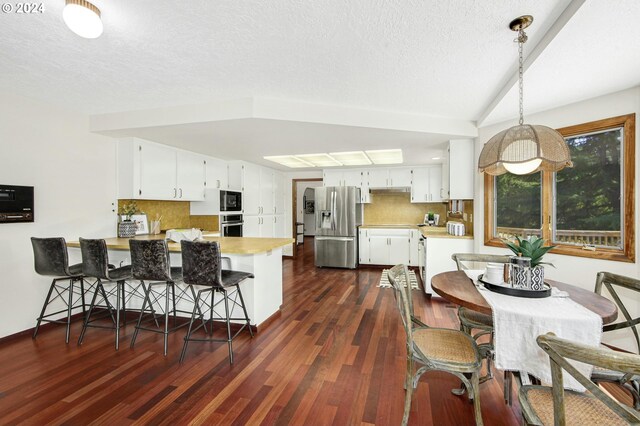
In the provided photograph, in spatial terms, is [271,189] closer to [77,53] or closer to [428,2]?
[77,53]

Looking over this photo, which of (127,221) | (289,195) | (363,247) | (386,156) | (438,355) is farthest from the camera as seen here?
(289,195)

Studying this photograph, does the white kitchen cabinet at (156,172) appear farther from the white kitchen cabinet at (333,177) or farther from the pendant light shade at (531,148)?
the pendant light shade at (531,148)

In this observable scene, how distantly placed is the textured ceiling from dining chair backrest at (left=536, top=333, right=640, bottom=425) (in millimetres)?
1687

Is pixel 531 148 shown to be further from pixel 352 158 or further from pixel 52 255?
pixel 52 255

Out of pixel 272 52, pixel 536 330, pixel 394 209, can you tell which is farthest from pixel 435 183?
pixel 536 330

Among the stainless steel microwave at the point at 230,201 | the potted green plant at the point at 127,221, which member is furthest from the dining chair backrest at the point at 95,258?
the stainless steel microwave at the point at 230,201

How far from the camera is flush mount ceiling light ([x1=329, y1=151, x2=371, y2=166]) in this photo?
4699mm

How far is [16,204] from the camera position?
9.05ft

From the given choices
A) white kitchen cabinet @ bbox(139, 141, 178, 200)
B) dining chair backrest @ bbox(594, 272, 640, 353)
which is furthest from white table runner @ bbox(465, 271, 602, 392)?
white kitchen cabinet @ bbox(139, 141, 178, 200)

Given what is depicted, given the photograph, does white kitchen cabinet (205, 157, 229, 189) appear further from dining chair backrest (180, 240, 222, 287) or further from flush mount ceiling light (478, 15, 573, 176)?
flush mount ceiling light (478, 15, 573, 176)

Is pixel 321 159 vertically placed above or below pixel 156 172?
above

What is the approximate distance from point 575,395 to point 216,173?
17.0ft

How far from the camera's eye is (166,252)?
252cm

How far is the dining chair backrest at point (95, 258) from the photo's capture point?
265 cm
